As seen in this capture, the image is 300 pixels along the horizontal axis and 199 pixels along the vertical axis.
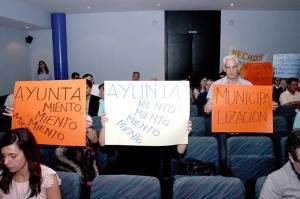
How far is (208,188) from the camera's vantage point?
2.23 m

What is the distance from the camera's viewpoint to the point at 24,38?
1125 cm

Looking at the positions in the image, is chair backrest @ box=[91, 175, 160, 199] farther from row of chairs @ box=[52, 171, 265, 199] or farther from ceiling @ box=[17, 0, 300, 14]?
ceiling @ box=[17, 0, 300, 14]

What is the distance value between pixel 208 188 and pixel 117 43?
9219 mm

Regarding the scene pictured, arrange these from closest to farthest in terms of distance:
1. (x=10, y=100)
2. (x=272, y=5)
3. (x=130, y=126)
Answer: (x=130, y=126) → (x=10, y=100) → (x=272, y=5)

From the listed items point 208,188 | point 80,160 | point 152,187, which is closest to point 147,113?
point 152,187

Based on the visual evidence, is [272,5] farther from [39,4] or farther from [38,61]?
[38,61]

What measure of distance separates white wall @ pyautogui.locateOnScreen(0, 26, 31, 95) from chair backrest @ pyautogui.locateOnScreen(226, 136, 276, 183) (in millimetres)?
8758

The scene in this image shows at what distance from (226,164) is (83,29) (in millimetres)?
8802

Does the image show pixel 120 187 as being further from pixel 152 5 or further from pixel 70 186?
pixel 152 5

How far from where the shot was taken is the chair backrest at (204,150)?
325 cm

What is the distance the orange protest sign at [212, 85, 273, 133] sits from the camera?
3.08 metres

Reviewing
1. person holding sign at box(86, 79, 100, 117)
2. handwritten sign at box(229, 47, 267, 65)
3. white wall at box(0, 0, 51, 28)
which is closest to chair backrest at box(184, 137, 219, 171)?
Result: person holding sign at box(86, 79, 100, 117)

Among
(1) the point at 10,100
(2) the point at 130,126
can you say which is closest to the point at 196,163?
(2) the point at 130,126

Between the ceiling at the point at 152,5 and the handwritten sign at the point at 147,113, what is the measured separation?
6.78m
